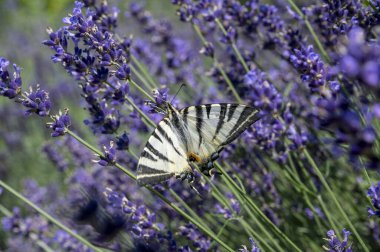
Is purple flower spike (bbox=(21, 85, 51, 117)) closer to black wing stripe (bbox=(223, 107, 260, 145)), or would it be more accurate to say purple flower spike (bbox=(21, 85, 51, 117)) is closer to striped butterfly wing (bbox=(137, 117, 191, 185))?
striped butterfly wing (bbox=(137, 117, 191, 185))

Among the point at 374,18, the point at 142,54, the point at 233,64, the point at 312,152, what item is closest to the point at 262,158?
the point at 312,152

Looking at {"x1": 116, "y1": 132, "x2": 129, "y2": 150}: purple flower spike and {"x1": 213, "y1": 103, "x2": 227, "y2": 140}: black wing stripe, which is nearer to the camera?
{"x1": 213, "y1": 103, "x2": 227, "y2": 140}: black wing stripe

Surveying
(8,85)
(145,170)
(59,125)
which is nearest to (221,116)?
(145,170)

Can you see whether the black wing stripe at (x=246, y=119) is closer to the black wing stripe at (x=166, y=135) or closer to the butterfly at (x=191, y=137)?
the butterfly at (x=191, y=137)

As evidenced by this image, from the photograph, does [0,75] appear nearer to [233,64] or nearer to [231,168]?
[231,168]

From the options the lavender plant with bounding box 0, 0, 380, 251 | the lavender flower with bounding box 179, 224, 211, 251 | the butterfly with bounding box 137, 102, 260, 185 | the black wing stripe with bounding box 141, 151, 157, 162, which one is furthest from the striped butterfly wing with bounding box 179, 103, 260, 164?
the lavender flower with bounding box 179, 224, 211, 251

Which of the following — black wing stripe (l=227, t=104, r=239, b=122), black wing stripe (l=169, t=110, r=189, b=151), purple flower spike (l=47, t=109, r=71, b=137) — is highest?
black wing stripe (l=227, t=104, r=239, b=122)

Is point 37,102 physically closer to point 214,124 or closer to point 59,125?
point 59,125

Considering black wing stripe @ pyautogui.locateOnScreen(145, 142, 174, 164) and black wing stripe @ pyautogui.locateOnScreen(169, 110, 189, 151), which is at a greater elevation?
black wing stripe @ pyautogui.locateOnScreen(169, 110, 189, 151)

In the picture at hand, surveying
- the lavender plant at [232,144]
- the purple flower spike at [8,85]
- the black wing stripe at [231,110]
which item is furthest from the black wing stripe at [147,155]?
the purple flower spike at [8,85]
